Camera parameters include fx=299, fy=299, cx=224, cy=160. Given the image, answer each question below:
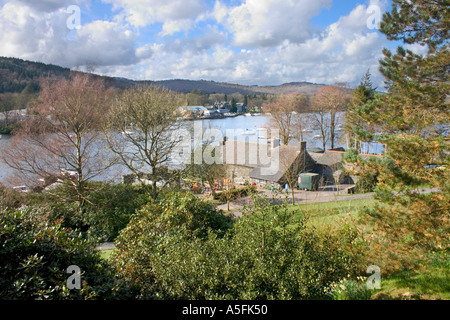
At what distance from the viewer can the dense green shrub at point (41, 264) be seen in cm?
A: 393

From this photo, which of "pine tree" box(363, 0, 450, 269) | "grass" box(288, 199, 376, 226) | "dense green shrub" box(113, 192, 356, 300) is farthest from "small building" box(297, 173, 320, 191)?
"dense green shrub" box(113, 192, 356, 300)

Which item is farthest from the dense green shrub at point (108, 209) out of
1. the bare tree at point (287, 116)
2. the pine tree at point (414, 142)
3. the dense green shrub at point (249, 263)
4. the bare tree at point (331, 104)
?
the bare tree at point (331, 104)

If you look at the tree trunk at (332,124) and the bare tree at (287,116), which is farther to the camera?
the bare tree at (287,116)

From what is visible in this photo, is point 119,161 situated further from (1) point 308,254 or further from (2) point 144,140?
(1) point 308,254

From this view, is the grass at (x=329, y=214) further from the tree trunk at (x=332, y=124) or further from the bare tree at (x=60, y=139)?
the tree trunk at (x=332, y=124)

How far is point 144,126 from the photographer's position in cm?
2055

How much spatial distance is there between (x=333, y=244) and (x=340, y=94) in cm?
4786

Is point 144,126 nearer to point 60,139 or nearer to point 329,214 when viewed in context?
point 60,139

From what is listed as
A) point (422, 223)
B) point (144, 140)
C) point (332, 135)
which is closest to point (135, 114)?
point (144, 140)

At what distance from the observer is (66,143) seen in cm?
1925

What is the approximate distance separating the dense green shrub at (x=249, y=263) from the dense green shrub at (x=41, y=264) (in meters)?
1.12

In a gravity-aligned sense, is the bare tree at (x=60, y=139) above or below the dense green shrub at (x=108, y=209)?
above

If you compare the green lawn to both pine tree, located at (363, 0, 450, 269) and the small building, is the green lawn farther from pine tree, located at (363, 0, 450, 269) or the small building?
the small building

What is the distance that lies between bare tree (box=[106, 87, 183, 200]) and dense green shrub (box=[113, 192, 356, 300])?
14164 millimetres
